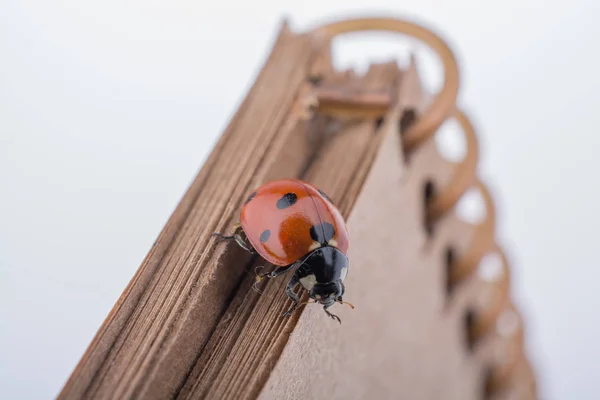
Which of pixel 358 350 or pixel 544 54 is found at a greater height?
pixel 544 54

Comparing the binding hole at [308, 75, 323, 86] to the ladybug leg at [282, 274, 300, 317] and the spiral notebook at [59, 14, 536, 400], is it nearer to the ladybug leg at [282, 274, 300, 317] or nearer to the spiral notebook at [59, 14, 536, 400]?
the spiral notebook at [59, 14, 536, 400]

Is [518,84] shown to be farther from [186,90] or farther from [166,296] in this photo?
[166,296]

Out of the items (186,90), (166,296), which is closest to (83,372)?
(166,296)

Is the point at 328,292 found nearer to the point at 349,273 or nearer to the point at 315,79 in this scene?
the point at 349,273

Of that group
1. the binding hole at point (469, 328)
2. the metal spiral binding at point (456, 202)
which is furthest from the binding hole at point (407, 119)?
the binding hole at point (469, 328)

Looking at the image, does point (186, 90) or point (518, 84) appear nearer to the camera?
point (186, 90)

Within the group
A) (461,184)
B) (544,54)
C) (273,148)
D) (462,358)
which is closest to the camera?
(273,148)

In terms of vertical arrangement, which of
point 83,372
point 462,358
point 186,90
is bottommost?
point 83,372

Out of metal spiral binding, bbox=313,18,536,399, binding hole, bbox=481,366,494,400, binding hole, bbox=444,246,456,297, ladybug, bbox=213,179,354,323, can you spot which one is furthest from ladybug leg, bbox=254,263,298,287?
binding hole, bbox=481,366,494,400
